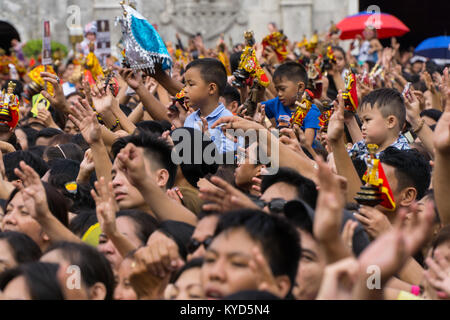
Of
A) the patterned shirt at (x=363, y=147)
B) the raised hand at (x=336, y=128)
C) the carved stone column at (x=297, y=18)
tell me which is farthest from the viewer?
the carved stone column at (x=297, y=18)

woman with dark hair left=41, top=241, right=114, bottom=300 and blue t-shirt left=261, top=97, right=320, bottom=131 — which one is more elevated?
blue t-shirt left=261, top=97, right=320, bottom=131

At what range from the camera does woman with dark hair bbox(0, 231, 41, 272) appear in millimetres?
3801

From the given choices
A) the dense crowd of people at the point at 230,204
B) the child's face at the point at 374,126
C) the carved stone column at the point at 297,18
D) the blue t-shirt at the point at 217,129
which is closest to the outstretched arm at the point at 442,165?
the dense crowd of people at the point at 230,204

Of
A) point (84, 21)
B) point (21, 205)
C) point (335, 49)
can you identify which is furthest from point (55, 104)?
point (84, 21)

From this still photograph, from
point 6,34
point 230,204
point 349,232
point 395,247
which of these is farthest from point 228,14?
point 395,247

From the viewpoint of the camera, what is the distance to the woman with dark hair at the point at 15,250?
12.5ft

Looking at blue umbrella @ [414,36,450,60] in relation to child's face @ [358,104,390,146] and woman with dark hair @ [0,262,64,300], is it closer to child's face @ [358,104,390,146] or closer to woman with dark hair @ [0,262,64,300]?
child's face @ [358,104,390,146]

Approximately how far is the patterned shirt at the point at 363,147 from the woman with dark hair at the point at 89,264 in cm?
225

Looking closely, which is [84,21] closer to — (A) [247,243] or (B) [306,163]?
(B) [306,163]

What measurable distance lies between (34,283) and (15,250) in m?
0.73

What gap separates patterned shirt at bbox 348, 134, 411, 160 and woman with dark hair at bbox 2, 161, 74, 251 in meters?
1.98

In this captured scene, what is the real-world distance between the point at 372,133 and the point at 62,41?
562 inches

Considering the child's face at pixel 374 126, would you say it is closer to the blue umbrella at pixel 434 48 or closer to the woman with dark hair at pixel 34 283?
the woman with dark hair at pixel 34 283

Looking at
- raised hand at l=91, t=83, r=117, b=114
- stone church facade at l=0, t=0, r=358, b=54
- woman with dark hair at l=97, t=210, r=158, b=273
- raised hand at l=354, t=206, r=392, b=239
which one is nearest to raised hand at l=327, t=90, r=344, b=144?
raised hand at l=354, t=206, r=392, b=239
